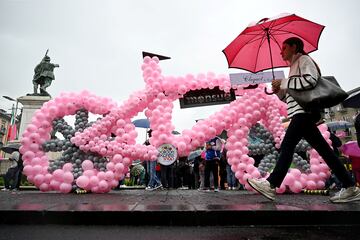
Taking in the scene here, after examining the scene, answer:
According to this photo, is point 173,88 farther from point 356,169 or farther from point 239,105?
point 356,169

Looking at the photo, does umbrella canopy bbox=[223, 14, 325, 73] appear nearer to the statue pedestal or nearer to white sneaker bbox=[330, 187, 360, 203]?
white sneaker bbox=[330, 187, 360, 203]

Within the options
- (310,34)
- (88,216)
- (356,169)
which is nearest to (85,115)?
(88,216)

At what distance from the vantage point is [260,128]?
19.2ft

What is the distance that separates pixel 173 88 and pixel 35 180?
3.44 m

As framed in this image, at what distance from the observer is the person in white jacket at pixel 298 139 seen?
3.13m

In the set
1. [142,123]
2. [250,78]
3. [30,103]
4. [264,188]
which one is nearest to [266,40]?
[250,78]

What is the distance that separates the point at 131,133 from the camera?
6.04 m

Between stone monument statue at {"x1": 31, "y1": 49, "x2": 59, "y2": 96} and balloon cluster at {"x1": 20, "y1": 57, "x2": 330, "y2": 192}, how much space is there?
491 inches

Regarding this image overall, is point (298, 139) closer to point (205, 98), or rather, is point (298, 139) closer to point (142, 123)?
point (205, 98)

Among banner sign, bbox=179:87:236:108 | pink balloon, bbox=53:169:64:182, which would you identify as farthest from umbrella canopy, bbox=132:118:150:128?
pink balloon, bbox=53:169:64:182

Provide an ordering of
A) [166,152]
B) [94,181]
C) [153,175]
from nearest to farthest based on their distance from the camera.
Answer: [94,181]
[166,152]
[153,175]

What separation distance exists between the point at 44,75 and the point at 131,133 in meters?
14.1

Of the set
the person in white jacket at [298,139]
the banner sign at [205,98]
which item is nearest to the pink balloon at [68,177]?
the banner sign at [205,98]

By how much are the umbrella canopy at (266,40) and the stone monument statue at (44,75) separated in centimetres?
1547
